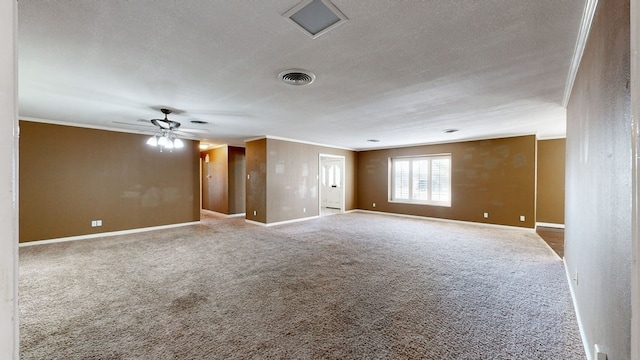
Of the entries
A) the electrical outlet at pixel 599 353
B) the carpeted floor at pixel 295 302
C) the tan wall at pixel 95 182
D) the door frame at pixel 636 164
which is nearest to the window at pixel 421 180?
the carpeted floor at pixel 295 302

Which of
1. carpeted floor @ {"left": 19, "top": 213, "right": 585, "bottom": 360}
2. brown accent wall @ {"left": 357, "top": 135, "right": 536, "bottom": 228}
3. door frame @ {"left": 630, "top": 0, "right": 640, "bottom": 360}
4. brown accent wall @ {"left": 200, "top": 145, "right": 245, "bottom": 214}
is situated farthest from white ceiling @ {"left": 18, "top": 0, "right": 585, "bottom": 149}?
brown accent wall @ {"left": 200, "top": 145, "right": 245, "bottom": 214}

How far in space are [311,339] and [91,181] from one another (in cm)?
576

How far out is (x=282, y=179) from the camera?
6.91 m

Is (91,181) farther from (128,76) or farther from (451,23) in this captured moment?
(451,23)

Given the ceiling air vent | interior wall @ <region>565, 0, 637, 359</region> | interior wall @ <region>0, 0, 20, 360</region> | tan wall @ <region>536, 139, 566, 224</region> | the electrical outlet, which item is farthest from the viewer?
tan wall @ <region>536, 139, 566, 224</region>

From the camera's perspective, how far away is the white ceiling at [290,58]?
1.72 m

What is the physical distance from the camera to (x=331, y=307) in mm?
2465

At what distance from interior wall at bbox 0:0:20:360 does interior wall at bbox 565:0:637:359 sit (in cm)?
188

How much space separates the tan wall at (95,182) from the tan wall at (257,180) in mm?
1472

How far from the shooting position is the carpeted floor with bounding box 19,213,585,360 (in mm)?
1914

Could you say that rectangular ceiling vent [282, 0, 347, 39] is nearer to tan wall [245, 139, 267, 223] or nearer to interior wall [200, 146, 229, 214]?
tan wall [245, 139, 267, 223]

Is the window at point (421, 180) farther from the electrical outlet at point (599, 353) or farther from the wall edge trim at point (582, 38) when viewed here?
the electrical outlet at point (599, 353)

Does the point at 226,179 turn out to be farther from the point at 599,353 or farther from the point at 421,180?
the point at 599,353

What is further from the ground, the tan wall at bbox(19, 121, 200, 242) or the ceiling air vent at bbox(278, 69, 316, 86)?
the ceiling air vent at bbox(278, 69, 316, 86)
